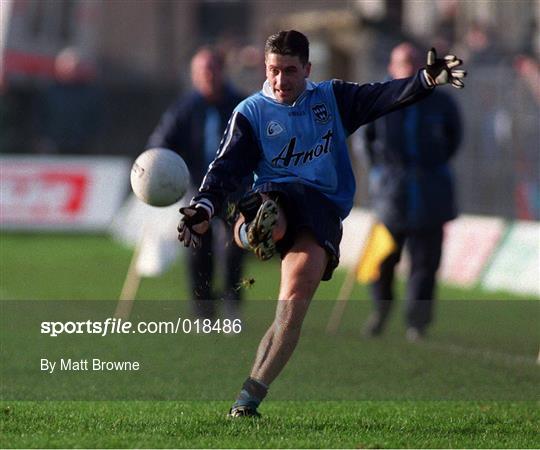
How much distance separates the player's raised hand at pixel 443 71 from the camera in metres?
7.43

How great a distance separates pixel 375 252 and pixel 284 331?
4.67m

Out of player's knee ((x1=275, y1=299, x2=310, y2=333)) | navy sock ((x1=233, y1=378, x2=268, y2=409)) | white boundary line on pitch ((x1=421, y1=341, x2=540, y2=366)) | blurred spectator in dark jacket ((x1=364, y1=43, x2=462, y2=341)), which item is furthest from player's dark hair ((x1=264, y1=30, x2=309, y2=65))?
blurred spectator in dark jacket ((x1=364, y1=43, x2=462, y2=341))

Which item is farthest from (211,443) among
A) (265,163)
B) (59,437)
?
(265,163)

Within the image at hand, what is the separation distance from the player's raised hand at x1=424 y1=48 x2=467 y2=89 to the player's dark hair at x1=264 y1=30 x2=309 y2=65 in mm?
640

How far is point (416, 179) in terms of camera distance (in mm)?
11680

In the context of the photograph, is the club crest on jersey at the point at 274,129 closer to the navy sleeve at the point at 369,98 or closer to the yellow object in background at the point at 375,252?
the navy sleeve at the point at 369,98

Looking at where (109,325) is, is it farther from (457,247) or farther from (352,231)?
(352,231)

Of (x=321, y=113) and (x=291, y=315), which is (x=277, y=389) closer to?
(x=291, y=315)

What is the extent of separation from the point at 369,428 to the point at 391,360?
7.92 ft

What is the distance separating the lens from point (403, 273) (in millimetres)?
16594

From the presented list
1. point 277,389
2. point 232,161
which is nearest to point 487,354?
point 277,389

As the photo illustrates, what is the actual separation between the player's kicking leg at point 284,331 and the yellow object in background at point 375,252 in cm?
442
